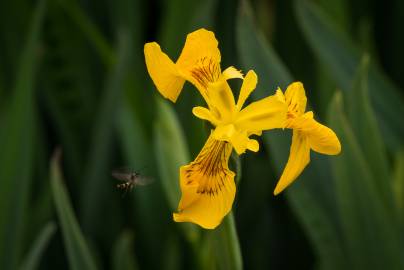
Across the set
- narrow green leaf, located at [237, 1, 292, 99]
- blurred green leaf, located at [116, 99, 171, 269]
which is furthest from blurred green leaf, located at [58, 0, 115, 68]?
narrow green leaf, located at [237, 1, 292, 99]

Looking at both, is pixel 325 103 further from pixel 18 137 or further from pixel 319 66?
pixel 18 137

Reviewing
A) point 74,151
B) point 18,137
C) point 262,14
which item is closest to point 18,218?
point 18,137

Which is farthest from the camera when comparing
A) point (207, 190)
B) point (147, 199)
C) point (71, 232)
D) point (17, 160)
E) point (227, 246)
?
point (147, 199)

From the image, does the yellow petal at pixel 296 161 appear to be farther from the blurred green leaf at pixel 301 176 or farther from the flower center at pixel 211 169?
the blurred green leaf at pixel 301 176

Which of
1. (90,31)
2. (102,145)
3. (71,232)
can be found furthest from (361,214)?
(90,31)

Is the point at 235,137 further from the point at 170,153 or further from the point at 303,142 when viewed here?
the point at 170,153

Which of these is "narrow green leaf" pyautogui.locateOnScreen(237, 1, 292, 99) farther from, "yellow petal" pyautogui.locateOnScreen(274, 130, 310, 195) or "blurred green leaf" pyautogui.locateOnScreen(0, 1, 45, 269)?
"yellow petal" pyautogui.locateOnScreen(274, 130, 310, 195)

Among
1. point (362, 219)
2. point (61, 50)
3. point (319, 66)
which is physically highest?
point (61, 50)
